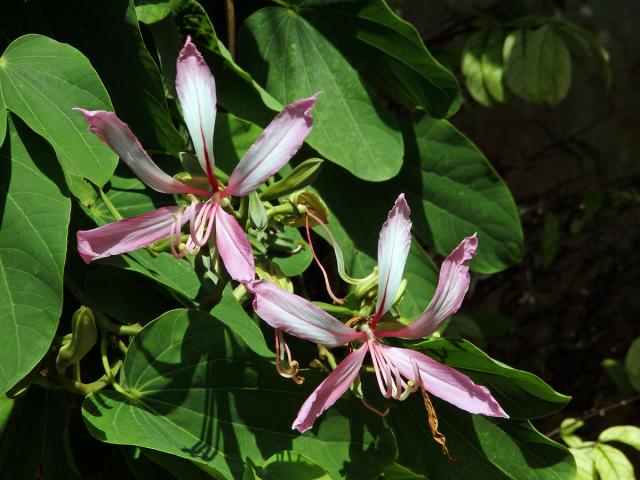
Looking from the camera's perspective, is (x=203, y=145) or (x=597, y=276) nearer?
(x=203, y=145)

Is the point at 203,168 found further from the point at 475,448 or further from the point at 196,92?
the point at 475,448

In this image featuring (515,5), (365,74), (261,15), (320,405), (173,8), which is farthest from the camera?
(515,5)

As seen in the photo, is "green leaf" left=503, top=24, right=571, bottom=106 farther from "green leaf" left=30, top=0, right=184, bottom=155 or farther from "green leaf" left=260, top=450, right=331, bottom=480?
"green leaf" left=260, top=450, right=331, bottom=480

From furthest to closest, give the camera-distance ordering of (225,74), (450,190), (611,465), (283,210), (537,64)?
(537,64) → (611,465) → (450,190) → (225,74) → (283,210)

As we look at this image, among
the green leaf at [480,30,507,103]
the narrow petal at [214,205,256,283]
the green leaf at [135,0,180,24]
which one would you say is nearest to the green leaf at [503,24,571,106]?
the green leaf at [480,30,507,103]

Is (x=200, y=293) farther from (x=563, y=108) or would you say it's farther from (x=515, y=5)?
(x=563, y=108)

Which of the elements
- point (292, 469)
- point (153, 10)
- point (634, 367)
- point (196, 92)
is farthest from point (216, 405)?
point (634, 367)

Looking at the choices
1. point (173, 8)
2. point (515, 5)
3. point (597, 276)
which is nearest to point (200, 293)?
point (173, 8)
